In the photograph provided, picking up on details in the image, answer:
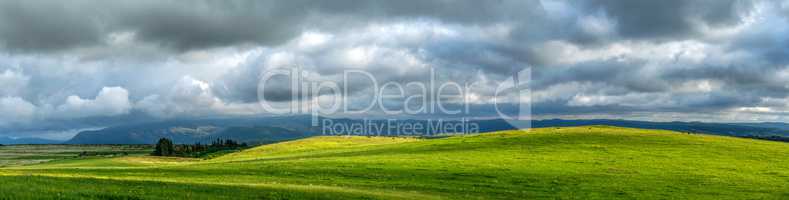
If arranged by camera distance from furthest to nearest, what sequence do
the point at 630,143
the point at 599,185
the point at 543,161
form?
the point at 630,143, the point at 543,161, the point at 599,185

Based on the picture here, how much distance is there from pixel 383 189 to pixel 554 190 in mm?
14460

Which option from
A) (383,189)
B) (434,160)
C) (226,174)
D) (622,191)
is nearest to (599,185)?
(622,191)

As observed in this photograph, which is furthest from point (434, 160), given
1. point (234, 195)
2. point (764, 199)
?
point (234, 195)

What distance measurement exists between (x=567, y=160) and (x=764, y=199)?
2824cm

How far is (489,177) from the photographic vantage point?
52.0 m

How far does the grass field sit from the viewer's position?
3231 cm

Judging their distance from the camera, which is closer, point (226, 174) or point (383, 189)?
point (383, 189)

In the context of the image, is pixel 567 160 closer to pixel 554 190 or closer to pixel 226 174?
pixel 554 190

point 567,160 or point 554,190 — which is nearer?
point 554,190

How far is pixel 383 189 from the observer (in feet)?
136

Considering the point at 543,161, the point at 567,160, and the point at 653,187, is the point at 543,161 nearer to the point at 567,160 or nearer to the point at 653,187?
the point at 567,160

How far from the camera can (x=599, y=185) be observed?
153ft

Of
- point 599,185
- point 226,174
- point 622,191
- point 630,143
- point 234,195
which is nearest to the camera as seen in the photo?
point 234,195

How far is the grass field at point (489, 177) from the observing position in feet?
106
